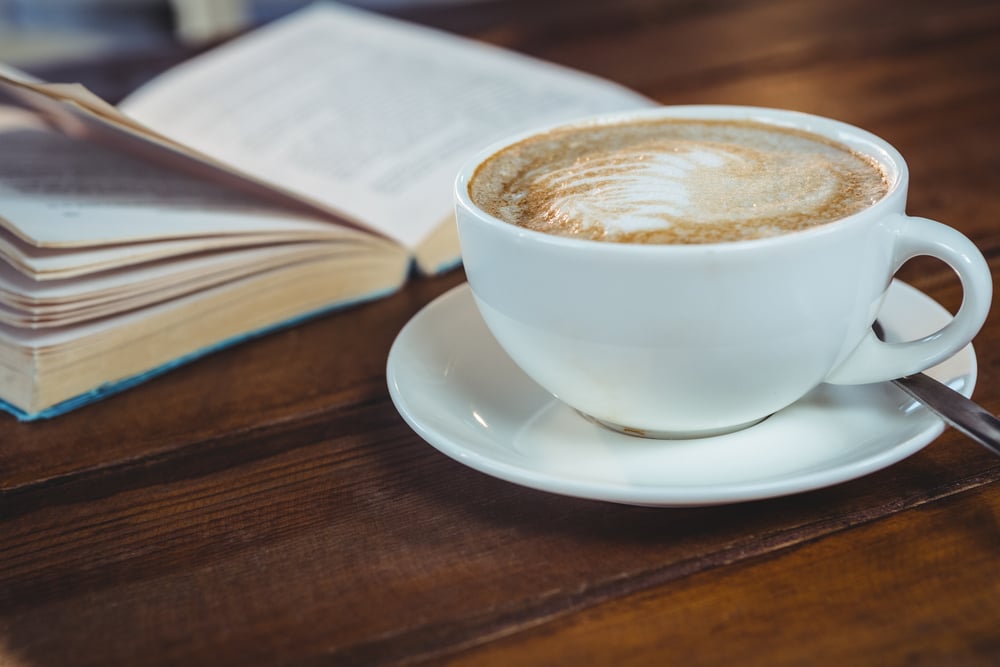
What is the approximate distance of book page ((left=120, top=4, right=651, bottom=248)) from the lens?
3.00 feet

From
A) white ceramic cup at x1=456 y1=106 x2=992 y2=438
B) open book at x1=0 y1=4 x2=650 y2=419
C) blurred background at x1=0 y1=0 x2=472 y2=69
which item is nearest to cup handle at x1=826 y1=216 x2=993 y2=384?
white ceramic cup at x1=456 y1=106 x2=992 y2=438

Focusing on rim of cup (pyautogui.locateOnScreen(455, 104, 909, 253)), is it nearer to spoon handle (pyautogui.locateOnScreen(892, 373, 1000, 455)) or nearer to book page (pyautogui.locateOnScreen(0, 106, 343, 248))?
spoon handle (pyautogui.locateOnScreen(892, 373, 1000, 455))

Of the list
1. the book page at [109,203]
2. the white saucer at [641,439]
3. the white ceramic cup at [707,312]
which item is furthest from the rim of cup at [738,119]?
the book page at [109,203]

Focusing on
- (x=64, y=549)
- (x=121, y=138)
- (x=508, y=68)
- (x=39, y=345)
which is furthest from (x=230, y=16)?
(x=64, y=549)

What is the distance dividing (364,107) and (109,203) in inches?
13.9

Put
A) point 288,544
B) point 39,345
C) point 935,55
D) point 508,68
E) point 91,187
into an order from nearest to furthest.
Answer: point 288,544 → point 39,345 → point 91,187 → point 508,68 → point 935,55

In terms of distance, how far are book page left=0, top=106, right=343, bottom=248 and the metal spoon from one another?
0.46m

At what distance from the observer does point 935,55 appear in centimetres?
127

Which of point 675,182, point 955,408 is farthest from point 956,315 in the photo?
point 675,182

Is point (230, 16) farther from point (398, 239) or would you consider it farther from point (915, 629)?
point (915, 629)

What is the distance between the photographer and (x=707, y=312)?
494mm

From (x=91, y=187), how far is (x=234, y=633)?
48 centimetres

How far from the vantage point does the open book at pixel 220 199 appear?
70 centimetres

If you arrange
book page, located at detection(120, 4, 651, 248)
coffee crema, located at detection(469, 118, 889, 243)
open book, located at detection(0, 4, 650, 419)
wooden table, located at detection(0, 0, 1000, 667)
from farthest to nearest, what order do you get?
book page, located at detection(120, 4, 651, 248), open book, located at detection(0, 4, 650, 419), coffee crema, located at detection(469, 118, 889, 243), wooden table, located at detection(0, 0, 1000, 667)
